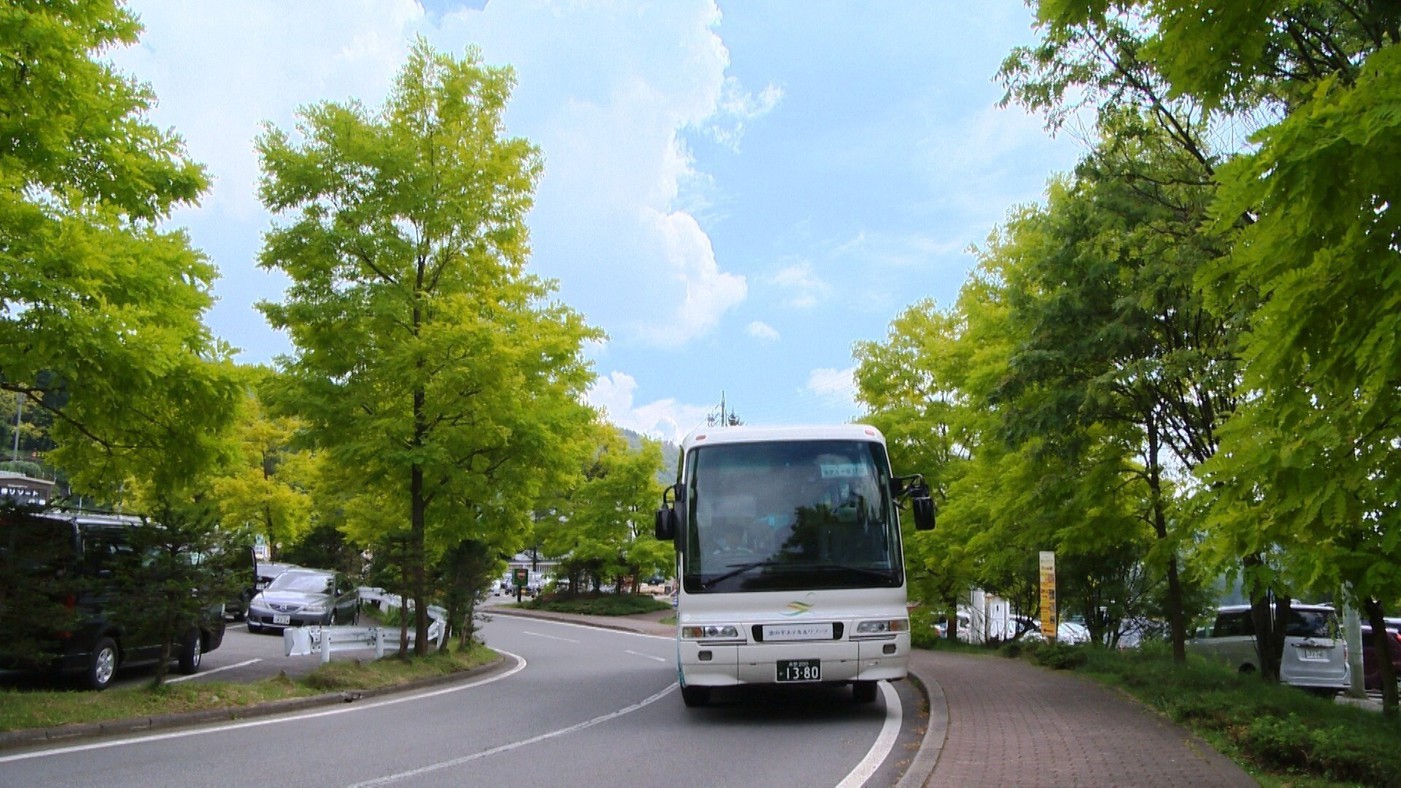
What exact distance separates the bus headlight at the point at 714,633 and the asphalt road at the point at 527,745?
99cm

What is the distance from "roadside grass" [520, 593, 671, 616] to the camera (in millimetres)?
48094

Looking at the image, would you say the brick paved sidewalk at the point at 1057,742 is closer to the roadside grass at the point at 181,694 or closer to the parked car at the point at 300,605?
the roadside grass at the point at 181,694

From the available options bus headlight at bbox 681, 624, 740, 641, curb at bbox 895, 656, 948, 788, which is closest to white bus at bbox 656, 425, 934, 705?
bus headlight at bbox 681, 624, 740, 641

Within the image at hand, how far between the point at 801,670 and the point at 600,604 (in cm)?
3945

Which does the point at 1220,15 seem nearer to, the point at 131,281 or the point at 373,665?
the point at 131,281

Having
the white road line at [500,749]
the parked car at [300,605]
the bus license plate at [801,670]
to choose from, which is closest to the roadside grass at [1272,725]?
the bus license plate at [801,670]

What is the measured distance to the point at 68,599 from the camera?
11.3 m

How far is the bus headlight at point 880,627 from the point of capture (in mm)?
10398

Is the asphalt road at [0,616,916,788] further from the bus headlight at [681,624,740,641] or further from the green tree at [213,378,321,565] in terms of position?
the green tree at [213,378,321,565]

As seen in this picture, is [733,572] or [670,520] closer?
[733,572]

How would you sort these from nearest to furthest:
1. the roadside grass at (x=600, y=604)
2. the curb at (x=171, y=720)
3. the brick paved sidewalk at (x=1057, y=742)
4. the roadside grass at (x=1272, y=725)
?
the roadside grass at (x=1272, y=725), the brick paved sidewalk at (x=1057, y=742), the curb at (x=171, y=720), the roadside grass at (x=600, y=604)

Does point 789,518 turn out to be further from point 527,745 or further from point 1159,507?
point 1159,507

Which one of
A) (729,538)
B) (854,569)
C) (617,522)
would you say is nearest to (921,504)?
(854,569)

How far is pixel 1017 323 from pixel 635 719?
24.9 feet
